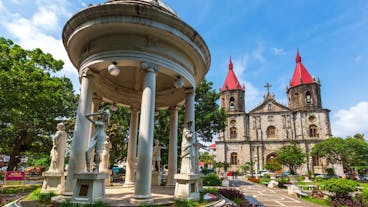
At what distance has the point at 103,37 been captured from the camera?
25.0 ft

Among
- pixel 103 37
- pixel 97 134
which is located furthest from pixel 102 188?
pixel 103 37

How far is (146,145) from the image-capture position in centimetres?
680

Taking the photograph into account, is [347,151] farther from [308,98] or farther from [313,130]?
[308,98]

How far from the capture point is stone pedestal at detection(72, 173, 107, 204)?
5.98 meters

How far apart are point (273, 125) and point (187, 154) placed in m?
45.4

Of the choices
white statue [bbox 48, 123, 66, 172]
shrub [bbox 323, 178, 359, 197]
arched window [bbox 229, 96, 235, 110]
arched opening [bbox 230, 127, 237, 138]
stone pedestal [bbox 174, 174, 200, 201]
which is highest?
arched window [bbox 229, 96, 235, 110]

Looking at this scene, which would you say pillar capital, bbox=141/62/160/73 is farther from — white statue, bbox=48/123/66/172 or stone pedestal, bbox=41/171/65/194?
stone pedestal, bbox=41/171/65/194

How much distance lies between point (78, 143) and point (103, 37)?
362 centimetres

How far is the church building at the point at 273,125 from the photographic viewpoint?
45750mm

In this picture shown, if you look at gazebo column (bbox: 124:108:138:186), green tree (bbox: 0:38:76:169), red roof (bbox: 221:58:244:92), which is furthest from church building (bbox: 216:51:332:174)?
gazebo column (bbox: 124:108:138:186)

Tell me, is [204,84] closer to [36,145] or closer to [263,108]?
[36,145]

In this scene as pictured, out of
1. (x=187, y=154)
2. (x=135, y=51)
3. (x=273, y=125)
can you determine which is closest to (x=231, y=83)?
(x=273, y=125)

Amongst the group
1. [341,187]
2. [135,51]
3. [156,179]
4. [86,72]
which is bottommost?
[341,187]

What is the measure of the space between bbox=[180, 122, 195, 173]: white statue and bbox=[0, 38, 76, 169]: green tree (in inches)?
367
